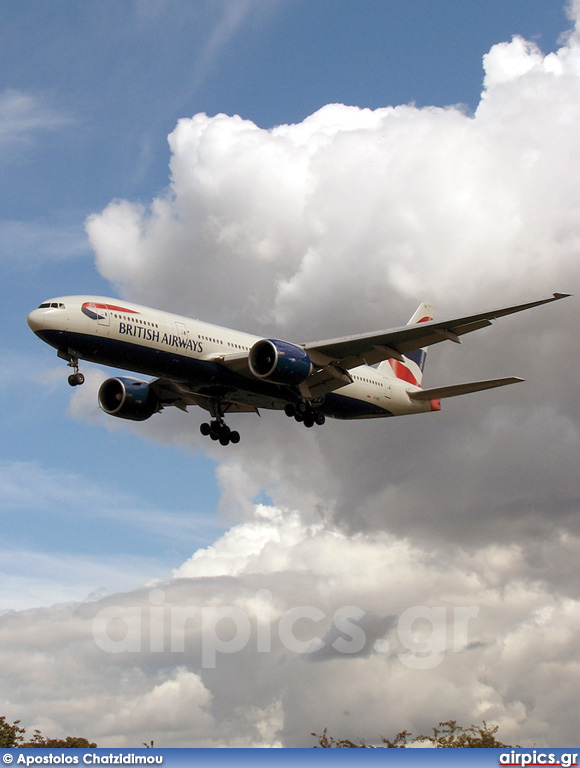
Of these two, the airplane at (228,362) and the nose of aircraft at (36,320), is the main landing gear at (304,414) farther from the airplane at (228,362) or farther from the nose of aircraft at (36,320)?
the nose of aircraft at (36,320)

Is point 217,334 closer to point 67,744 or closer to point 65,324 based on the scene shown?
point 65,324

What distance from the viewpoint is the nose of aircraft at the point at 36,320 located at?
32.8m

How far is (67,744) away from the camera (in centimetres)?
5875

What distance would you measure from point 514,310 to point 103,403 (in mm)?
20131

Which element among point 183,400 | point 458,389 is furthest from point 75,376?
point 458,389

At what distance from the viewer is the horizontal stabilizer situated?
3775cm

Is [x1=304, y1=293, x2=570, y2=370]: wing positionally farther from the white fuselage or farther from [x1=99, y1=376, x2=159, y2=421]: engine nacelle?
[x1=99, y1=376, x2=159, y2=421]: engine nacelle

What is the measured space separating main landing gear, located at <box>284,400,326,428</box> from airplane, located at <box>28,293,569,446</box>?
1.8 inches

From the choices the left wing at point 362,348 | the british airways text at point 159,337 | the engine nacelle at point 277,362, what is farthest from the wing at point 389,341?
the british airways text at point 159,337

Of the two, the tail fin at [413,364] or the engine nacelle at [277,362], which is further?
the tail fin at [413,364]

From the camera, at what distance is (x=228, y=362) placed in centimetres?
3631

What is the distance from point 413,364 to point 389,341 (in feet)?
43.9

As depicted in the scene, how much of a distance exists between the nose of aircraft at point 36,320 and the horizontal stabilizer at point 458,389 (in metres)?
18.6

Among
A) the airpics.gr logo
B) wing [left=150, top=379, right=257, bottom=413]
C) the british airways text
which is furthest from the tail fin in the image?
the airpics.gr logo
